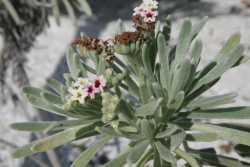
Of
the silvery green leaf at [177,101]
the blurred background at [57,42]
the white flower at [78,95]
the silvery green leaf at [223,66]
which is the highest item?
the blurred background at [57,42]

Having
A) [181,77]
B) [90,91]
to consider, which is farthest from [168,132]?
[90,91]

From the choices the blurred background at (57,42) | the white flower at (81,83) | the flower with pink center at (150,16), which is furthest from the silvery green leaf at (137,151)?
the blurred background at (57,42)

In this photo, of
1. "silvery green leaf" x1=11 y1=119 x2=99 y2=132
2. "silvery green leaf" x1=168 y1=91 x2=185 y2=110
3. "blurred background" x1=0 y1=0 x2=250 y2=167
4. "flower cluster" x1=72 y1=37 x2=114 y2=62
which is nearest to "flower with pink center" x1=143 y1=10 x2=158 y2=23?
"flower cluster" x1=72 y1=37 x2=114 y2=62

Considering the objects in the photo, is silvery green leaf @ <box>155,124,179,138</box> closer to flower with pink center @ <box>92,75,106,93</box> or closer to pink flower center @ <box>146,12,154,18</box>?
flower with pink center @ <box>92,75,106,93</box>

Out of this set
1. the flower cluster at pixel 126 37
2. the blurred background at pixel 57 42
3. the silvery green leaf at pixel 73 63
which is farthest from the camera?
Result: the blurred background at pixel 57 42

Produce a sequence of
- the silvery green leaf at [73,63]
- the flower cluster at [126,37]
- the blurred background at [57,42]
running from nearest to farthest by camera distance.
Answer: the flower cluster at [126,37], the silvery green leaf at [73,63], the blurred background at [57,42]

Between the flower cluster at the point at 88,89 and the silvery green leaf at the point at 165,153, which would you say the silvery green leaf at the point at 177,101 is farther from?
the flower cluster at the point at 88,89

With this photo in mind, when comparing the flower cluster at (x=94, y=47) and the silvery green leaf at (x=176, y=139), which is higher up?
the flower cluster at (x=94, y=47)

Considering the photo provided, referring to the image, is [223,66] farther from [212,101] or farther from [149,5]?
[149,5]

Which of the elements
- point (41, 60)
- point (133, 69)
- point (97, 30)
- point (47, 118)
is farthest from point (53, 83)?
point (97, 30)
